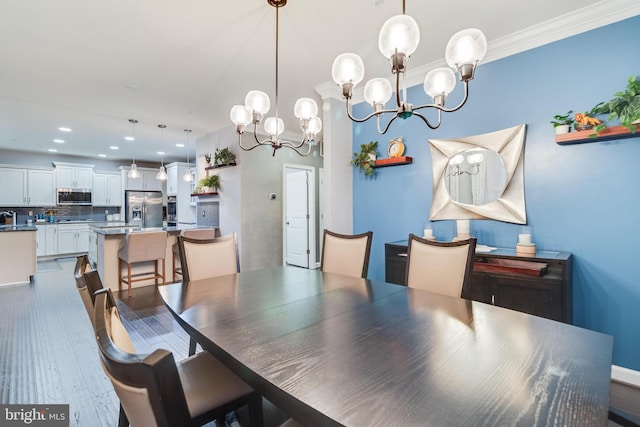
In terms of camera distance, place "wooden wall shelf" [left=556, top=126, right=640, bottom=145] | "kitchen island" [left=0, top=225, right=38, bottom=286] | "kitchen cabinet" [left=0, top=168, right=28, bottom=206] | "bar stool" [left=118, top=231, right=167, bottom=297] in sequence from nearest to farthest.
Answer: "wooden wall shelf" [left=556, top=126, right=640, bottom=145] → "bar stool" [left=118, top=231, right=167, bottom=297] → "kitchen island" [left=0, top=225, right=38, bottom=286] → "kitchen cabinet" [left=0, top=168, right=28, bottom=206]

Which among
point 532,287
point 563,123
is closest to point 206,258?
point 532,287

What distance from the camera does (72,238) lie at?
7309 millimetres

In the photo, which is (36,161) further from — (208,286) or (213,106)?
(208,286)

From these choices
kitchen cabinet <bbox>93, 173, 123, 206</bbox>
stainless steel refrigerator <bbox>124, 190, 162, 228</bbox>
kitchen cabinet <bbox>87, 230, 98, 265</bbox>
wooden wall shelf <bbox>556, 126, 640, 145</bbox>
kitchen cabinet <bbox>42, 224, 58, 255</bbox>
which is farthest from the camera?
stainless steel refrigerator <bbox>124, 190, 162, 228</bbox>

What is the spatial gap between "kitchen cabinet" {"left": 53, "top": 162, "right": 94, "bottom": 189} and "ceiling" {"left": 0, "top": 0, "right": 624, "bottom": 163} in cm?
342

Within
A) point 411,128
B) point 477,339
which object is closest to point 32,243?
point 411,128

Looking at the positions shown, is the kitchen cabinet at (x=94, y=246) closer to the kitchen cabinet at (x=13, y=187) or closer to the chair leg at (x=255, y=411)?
the kitchen cabinet at (x=13, y=187)

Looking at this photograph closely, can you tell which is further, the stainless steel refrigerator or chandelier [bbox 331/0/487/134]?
the stainless steel refrigerator

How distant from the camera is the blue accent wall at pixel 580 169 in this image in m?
2.11

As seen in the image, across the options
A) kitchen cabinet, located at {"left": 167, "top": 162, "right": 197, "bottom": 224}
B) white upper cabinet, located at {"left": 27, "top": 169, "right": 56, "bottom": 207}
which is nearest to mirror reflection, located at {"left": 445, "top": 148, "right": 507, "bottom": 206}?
kitchen cabinet, located at {"left": 167, "top": 162, "right": 197, "bottom": 224}

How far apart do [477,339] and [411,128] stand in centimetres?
262

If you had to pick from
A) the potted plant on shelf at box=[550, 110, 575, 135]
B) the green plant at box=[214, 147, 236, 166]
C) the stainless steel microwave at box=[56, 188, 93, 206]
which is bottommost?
the stainless steel microwave at box=[56, 188, 93, 206]

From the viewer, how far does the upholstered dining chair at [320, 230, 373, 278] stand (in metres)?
2.33

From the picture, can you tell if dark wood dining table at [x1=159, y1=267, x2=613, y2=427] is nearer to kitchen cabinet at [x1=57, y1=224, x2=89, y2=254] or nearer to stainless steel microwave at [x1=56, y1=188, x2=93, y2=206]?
kitchen cabinet at [x1=57, y1=224, x2=89, y2=254]
